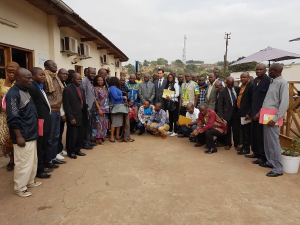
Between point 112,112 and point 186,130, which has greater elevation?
point 112,112

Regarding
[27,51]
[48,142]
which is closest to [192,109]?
[48,142]

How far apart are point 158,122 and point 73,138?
2.64 metres

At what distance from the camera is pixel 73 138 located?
436cm

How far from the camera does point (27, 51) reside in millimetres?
5625

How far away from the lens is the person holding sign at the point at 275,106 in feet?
11.7

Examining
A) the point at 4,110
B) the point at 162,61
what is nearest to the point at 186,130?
the point at 4,110

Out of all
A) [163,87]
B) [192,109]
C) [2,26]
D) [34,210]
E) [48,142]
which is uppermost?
[2,26]

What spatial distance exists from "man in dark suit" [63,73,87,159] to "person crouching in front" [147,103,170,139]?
7.08ft

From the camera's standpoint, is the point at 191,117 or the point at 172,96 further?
the point at 172,96

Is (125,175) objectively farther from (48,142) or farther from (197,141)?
(197,141)

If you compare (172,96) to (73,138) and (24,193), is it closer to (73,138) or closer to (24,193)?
(73,138)

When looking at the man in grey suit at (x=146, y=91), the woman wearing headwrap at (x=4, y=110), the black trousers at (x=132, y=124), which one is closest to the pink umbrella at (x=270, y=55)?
the man in grey suit at (x=146, y=91)

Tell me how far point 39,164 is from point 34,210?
99 centimetres

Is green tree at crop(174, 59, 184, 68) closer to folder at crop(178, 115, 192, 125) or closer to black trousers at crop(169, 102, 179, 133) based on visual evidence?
black trousers at crop(169, 102, 179, 133)
